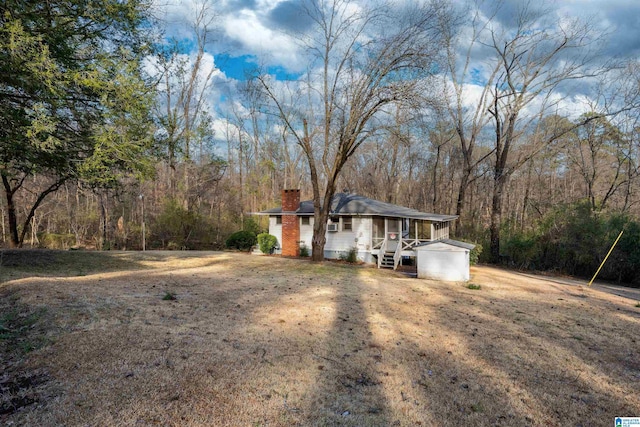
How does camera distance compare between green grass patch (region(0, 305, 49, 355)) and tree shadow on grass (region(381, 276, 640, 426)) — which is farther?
green grass patch (region(0, 305, 49, 355))

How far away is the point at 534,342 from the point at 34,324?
742cm

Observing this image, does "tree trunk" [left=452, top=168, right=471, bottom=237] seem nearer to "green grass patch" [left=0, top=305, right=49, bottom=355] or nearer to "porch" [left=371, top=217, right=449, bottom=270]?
"porch" [left=371, top=217, right=449, bottom=270]

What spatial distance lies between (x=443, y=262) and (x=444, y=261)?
0.18ft

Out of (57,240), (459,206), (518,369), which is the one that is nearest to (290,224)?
(459,206)

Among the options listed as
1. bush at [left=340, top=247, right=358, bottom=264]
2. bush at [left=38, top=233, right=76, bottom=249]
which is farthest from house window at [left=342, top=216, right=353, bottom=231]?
bush at [left=38, top=233, right=76, bottom=249]

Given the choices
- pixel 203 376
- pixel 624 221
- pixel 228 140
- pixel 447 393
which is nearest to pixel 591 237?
pixel 624 221

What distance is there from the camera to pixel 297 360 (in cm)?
426

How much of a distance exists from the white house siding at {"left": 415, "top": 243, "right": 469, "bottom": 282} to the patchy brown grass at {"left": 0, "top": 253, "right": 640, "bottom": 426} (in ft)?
14.6

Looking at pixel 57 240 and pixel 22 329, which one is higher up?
pixel 57 240

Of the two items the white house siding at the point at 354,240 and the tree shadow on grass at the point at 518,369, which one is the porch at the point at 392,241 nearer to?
the white house siding at the point at 354,240

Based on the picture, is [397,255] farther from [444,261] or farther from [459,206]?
[459,206]

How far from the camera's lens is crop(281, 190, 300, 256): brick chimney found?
1838 cm

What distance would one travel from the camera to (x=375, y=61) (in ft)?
44.0

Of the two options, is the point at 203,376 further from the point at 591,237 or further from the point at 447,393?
the point at 591,237
